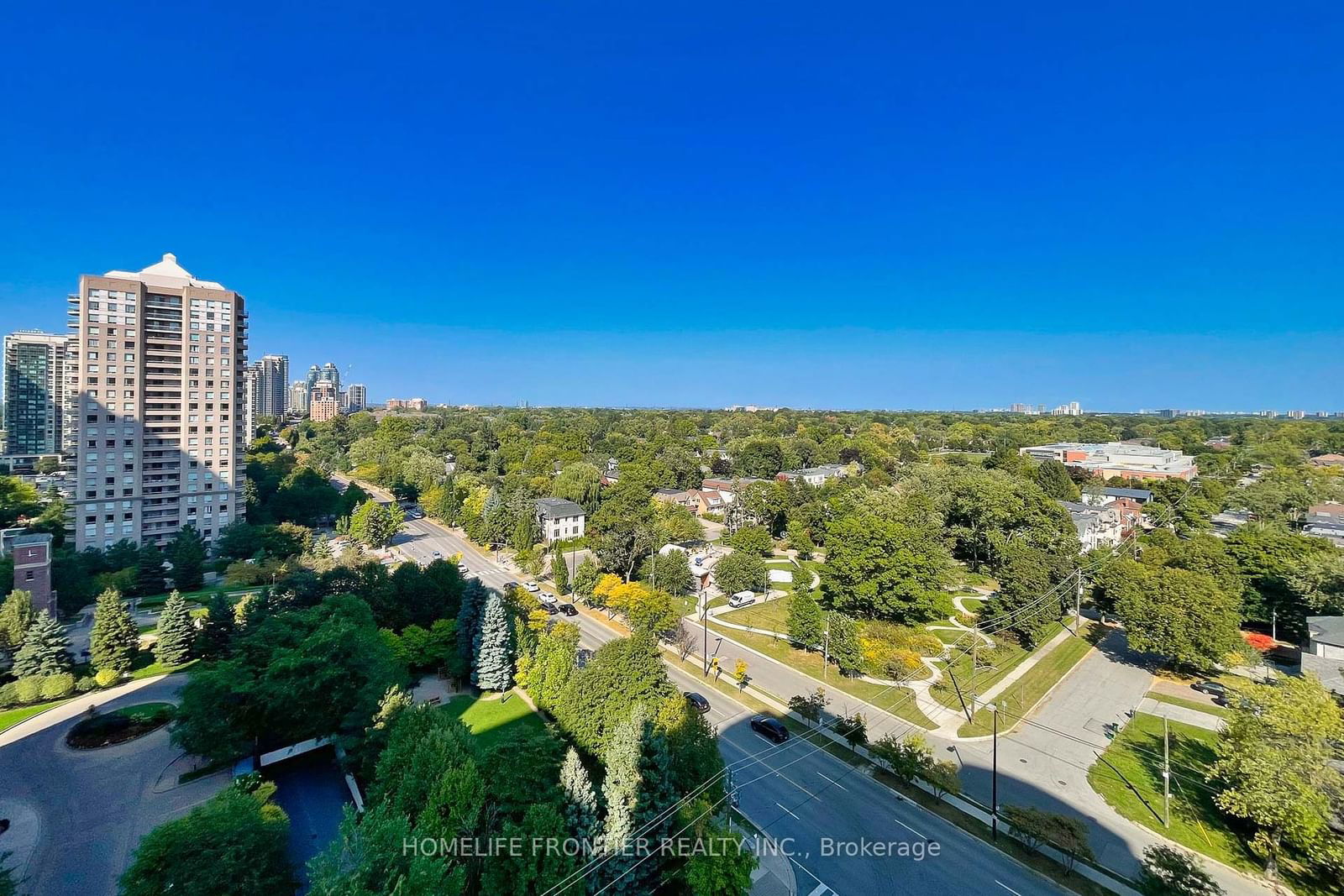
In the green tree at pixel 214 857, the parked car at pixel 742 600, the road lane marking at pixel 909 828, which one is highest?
the green tree at pixel 214 857

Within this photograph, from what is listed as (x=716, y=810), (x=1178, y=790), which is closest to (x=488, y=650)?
(x=716, y=810)

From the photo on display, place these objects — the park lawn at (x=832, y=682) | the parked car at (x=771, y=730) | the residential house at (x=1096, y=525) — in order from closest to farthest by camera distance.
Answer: the parked car at (x=771, y=730) < the park lawn at (x=832, y=682) < the residential house at (x=1096, y=525)

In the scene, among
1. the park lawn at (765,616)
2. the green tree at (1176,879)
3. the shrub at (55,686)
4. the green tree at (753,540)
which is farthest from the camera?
the green tree at (753,540)

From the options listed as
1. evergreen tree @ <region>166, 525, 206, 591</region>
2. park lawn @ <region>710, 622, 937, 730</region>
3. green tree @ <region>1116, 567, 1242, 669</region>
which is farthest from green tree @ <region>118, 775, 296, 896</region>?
green tree @ <region>1116, 567, 1242, 669</region>

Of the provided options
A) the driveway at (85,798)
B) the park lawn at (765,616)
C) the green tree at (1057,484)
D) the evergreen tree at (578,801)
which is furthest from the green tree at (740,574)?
the green tree at (1057,484)

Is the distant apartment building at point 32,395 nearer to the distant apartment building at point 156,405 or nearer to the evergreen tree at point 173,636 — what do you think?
the distant apartment building at point 156,405

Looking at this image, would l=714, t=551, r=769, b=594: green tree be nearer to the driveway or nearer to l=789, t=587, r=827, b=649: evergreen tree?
l=789, t=587, r=827, b=649: evergreen tree

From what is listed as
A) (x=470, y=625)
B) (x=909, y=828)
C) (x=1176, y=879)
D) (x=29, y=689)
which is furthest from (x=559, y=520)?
(x=1176, y=879)

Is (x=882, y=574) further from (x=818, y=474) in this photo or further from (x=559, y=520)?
(x=818, y=474)
